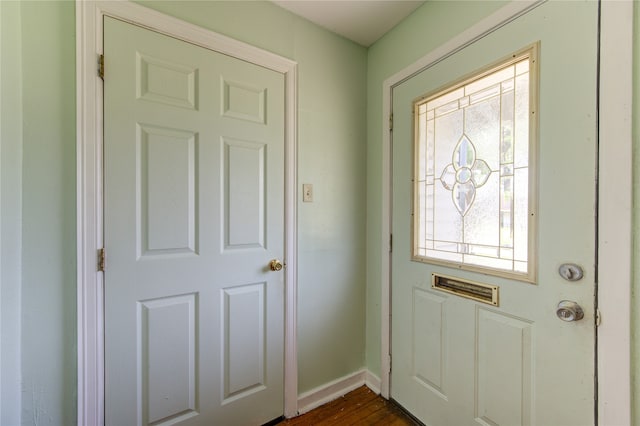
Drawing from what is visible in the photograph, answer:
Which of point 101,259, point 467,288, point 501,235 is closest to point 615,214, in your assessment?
point 501,235

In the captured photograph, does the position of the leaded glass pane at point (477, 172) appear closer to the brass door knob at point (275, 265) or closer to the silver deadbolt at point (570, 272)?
the silver deadbolt at point (570, 272)

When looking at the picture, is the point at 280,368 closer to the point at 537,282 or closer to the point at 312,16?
the point at 537,282

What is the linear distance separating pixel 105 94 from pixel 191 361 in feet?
4.11

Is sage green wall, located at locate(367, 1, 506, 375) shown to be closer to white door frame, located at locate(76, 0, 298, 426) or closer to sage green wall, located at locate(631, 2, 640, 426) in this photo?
sage green wall, located at locate(631, 2, 640, 426)

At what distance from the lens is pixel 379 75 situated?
1.81 m

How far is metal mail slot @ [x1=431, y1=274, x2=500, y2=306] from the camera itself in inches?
47.9

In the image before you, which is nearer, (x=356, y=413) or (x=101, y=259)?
(x=101, y=259)

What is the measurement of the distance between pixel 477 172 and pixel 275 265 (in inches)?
44.9

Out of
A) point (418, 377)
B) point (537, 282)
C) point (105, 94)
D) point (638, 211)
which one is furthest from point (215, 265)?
point (638, 211)

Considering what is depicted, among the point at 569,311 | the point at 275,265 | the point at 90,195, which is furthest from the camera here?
the point at 275,265

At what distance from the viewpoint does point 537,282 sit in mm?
1069

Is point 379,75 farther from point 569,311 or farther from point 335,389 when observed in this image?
point 335,389

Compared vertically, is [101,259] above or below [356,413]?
above

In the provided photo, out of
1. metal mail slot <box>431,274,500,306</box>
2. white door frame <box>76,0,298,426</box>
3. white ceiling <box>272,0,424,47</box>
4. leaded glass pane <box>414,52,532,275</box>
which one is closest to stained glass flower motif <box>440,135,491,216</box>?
leaded glass pane <box>414,52,532,275</box>
